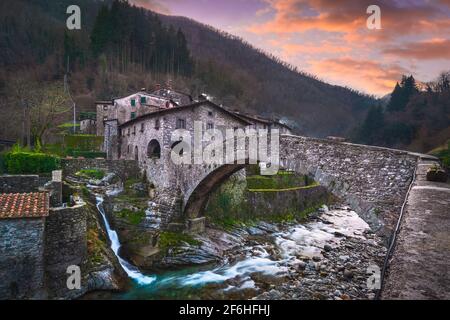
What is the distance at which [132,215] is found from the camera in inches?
677

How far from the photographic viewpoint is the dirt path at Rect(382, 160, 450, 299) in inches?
93.4

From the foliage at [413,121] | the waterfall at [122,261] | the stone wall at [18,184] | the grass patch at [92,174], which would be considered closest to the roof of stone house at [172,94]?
the grass patch at [92,174]

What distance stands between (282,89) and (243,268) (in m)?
82.5

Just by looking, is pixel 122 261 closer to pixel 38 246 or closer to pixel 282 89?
pixel 38 246

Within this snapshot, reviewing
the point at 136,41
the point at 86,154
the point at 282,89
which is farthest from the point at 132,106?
the point at 282,89

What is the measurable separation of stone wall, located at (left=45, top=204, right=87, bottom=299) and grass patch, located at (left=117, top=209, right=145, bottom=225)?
5588 millimetres

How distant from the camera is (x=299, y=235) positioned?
22.5 m

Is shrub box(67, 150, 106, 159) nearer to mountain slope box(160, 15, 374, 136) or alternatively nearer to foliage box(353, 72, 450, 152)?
foliage box(353, 72, 450, 152)

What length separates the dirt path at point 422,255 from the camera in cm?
237

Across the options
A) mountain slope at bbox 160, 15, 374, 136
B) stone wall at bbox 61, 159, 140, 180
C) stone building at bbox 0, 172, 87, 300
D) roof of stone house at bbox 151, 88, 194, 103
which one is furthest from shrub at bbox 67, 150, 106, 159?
mountain slope at bbox 160, 15, 374, 136

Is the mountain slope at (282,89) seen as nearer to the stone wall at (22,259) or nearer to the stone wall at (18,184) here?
the stone wall at (18,184)
